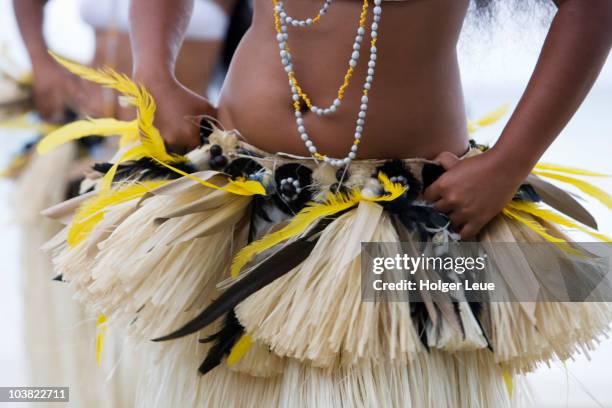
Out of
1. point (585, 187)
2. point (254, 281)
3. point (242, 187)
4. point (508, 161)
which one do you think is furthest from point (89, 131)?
point (585, 187)

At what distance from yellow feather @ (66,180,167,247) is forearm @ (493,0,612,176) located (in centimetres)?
48

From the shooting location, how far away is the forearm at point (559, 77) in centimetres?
97

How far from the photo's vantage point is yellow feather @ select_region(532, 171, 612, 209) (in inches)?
45.0

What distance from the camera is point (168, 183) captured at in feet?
3.35

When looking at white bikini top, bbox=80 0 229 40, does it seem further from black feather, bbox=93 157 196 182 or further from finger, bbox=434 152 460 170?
finger, bbox=434 152 460 170

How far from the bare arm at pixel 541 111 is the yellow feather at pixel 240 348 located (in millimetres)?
308

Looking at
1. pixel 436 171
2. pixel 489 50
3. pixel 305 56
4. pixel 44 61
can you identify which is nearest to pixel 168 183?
pixel 305 56

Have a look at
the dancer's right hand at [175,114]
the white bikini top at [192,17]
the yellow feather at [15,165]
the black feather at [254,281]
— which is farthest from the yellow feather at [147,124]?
the yellow feather at [15,165]

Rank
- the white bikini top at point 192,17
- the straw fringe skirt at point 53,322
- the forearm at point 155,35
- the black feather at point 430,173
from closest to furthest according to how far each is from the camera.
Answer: the black feather at point 430,173 < the forearm at point 155,35 < the straw fringe skirt at point 53,322 < the white bikini top at point 192,17

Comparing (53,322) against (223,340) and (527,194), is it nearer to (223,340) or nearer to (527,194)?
(223,340)

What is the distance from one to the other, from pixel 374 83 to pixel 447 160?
5.6 inches

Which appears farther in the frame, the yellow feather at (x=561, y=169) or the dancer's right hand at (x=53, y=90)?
the dancer's right hand at (x=53, y=90)

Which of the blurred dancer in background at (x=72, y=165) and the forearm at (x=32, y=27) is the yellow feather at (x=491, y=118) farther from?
the forearm at (x=32, y=27)

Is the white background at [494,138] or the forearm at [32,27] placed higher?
the forearm at [32,27]
